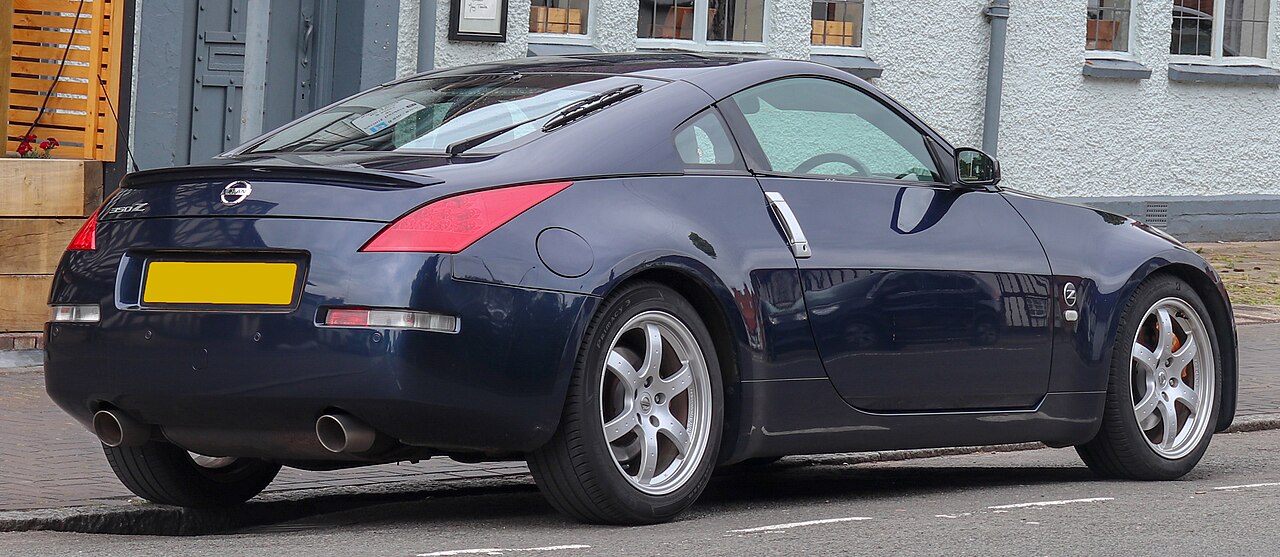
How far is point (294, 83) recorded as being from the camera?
1266cm

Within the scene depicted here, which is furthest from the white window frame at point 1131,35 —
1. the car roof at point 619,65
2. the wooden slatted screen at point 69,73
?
the car roof at point 619,65

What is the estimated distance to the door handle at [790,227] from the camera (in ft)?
17.9

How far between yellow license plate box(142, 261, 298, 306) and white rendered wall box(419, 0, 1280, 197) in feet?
32.4

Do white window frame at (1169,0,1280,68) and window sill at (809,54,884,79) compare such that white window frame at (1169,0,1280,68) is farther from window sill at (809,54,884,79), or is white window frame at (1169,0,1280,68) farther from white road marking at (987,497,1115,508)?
white road marking at (987,497,1115,508)

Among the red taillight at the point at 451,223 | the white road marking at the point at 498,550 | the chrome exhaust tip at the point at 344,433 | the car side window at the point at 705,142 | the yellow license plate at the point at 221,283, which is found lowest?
the white road marking at the point at 498,550

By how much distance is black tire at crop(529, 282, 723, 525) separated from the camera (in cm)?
488

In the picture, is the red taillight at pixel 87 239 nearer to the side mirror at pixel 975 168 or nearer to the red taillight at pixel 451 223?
the red taillight at pixel 451 223

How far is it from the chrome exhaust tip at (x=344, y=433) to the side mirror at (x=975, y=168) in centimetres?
231

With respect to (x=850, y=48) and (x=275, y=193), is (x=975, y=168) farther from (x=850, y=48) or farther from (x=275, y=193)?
(x=850, y=48)

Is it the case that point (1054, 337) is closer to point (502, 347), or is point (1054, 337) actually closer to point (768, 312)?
point (768, 312)

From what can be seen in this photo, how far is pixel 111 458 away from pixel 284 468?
1160 mm

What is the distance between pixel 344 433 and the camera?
186 inches

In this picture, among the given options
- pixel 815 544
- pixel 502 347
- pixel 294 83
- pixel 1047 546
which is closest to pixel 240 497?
pixel 502 347

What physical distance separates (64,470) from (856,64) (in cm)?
1058
